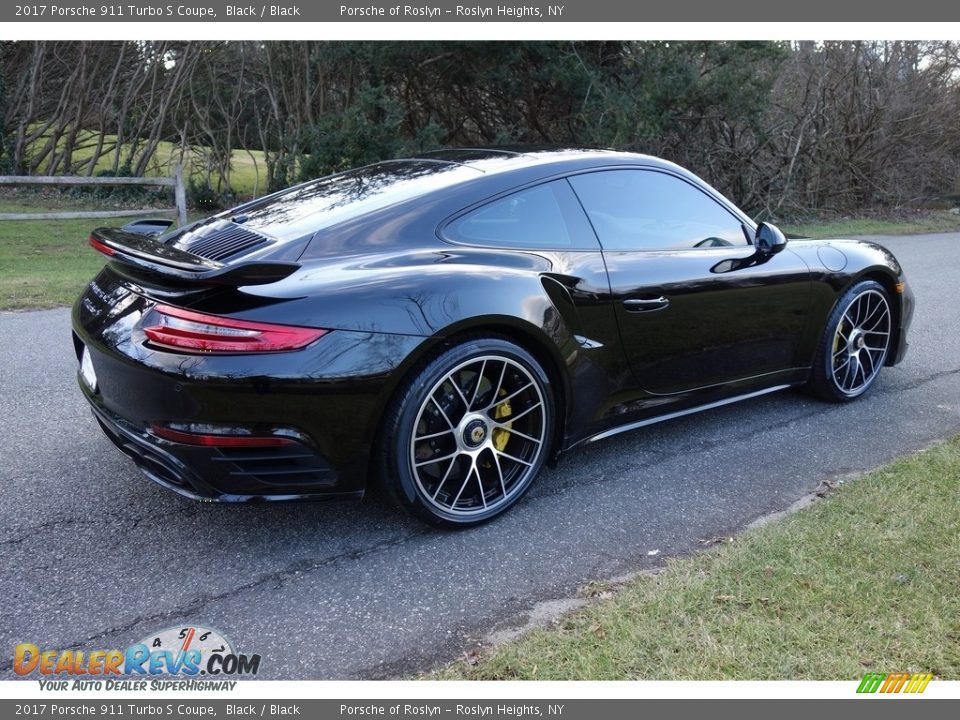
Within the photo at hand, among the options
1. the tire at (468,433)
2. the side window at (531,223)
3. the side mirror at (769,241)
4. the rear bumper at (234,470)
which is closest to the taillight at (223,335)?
the rear bumper at (234,470)

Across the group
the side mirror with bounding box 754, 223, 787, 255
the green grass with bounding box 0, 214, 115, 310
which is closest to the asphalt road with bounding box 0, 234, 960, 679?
the side mirror with bounding box 754, 223, 787, 255

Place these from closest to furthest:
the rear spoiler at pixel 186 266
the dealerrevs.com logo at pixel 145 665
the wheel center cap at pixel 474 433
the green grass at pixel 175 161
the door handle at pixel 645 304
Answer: the dealerrevs.com logo at pixel 145 665 → the rear spoiler at pixel 186 266 → the wheel center cap at pixel 474 433 → the door handle at pixel 645 304 → the green grass at pixel 175 161

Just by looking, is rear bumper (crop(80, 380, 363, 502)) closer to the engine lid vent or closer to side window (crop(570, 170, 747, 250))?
the engine lid vent

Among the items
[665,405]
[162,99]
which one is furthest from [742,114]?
[665,405]

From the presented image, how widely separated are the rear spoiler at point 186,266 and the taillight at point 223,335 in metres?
0.12

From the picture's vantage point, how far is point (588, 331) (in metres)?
3.26

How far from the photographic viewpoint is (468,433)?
3.00 m

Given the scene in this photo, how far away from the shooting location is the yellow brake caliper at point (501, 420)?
3105 millimetres

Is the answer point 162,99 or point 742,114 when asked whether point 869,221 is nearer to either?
point 742,114

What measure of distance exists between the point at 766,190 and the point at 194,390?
14864 mm

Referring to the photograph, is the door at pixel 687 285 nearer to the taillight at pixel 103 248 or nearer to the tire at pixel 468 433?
the tire at pixel 468 433

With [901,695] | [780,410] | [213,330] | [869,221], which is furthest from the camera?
[869,221]

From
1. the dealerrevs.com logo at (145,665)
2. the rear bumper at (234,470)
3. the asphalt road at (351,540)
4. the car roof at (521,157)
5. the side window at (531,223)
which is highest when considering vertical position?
the car roof at (521,157)

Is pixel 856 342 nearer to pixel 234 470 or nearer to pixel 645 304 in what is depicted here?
pixel 645 304
